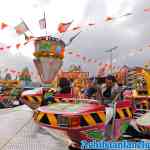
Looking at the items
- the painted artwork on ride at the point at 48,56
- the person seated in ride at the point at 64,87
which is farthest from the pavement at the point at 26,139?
the painted artwork on ride at the point at 48,56

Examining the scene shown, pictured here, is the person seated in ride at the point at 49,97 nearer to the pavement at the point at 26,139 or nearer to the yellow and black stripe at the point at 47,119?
the pavement at the point at 26,139

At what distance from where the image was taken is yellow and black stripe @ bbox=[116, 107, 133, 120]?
24.1 ft

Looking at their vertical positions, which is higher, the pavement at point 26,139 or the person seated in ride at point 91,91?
the person seated in ride at point 91,91

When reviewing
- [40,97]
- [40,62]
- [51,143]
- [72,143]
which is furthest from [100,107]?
[40,62]

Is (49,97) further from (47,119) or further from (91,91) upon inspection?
(47,119)

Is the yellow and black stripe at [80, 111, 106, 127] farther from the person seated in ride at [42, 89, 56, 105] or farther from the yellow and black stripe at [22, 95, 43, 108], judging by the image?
the yellow and black stripe at [22, 95, 43, 108]

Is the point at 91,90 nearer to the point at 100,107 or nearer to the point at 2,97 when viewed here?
the point at 100,107

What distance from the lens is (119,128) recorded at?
24.5 ft

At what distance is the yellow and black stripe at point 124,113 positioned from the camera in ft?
24.1

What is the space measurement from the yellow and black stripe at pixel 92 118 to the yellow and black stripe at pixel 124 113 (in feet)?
2.30

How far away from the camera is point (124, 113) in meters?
7.53

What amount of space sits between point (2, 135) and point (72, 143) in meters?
2.19

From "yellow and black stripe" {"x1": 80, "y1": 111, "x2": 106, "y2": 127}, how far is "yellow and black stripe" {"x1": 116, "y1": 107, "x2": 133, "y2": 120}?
2.30ft

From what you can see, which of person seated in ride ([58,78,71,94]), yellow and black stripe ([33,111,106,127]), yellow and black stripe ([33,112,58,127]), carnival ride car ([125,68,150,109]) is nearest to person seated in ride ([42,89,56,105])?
person seated in ride ([58,78,71,94])
